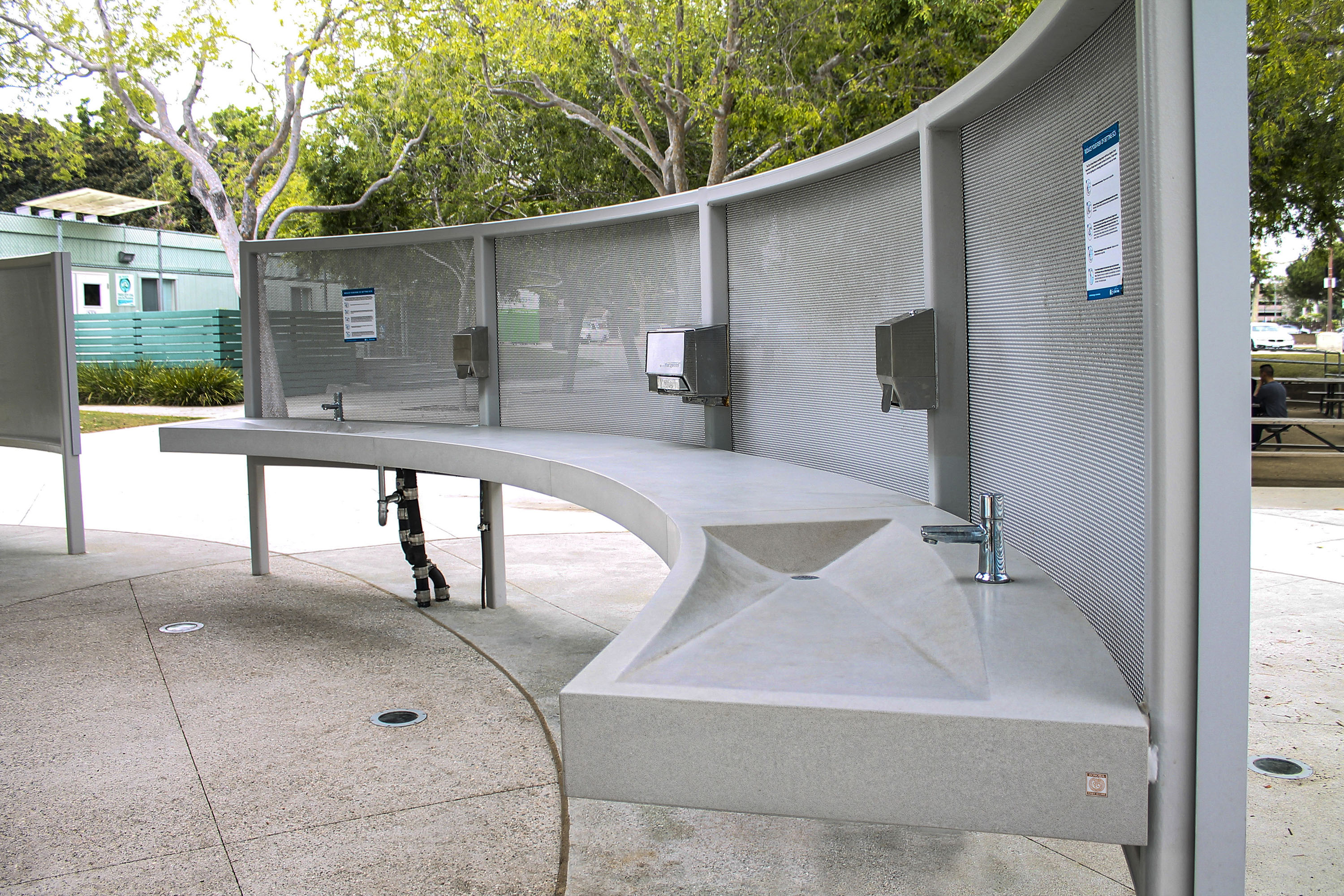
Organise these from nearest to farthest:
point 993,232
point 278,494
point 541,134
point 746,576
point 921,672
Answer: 1. point 921,672
2. point 746,576
3. point 993,232
4. point 278,494
5. point 541,134

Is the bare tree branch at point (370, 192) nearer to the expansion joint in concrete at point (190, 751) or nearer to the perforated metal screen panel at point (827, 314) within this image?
the expansion joint in concrete at point (190, 751)

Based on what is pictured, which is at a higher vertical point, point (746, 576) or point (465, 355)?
point (465, 355)

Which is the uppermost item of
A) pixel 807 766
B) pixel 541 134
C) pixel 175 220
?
pixel 175 220

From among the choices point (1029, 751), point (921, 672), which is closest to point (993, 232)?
point (921, 672)

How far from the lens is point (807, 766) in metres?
1.37

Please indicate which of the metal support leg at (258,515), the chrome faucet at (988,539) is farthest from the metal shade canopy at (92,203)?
the chrome faucet at (988,539)

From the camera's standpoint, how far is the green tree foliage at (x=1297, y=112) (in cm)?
855

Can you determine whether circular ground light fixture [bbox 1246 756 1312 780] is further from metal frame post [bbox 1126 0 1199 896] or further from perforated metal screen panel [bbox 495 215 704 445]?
perforated metal screen panel [bbox 495 215 704 445]

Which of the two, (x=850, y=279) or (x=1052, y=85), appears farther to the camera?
(x=850, y=279)

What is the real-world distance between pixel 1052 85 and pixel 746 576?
1.22 meters

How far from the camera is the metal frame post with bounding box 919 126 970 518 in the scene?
2.68m

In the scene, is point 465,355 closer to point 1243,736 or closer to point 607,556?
point 607,556

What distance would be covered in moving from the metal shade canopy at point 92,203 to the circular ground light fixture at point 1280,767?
80.8 feet

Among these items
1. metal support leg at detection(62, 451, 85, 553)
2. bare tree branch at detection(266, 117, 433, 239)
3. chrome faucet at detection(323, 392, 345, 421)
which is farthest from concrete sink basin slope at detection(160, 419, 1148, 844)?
bare tree branch at detection(266, 117, 433, 239)
